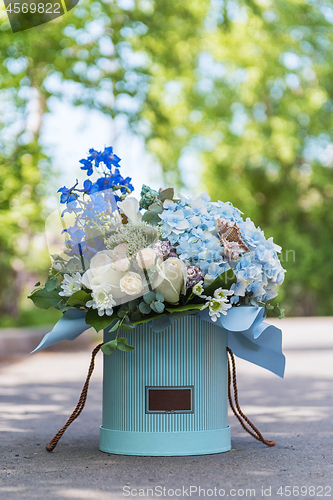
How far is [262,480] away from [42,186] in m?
9.13

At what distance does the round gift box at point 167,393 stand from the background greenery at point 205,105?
21.9 feet

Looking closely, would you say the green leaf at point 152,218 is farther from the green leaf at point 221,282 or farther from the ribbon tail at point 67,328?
the ribbon tail at point 67,328

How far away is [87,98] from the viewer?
1238 cm

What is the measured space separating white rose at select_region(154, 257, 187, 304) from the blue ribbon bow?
11cm

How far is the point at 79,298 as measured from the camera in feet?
8.87

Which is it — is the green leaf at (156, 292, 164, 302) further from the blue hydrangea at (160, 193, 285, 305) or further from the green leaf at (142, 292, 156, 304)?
the blue hydrangea at (160, 193, 285, 305)

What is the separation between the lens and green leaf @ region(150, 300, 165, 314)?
2535 millimetres

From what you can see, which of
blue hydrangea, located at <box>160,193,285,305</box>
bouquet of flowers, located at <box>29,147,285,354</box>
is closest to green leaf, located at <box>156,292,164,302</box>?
bouquet of flowers, located at <box>29,147,285,354</box>

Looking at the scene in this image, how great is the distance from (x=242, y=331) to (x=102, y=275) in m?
0.74

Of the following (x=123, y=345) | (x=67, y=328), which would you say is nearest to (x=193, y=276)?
(x=123, y=345)

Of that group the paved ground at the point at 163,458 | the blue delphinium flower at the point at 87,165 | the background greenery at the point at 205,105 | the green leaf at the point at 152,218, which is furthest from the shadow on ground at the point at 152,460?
the background greenery at the point at 205,105

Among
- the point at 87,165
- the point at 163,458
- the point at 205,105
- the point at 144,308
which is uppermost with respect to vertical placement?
the point at 87,165

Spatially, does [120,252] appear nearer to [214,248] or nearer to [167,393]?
[214,248]

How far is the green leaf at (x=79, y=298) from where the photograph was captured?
268 centimetres
